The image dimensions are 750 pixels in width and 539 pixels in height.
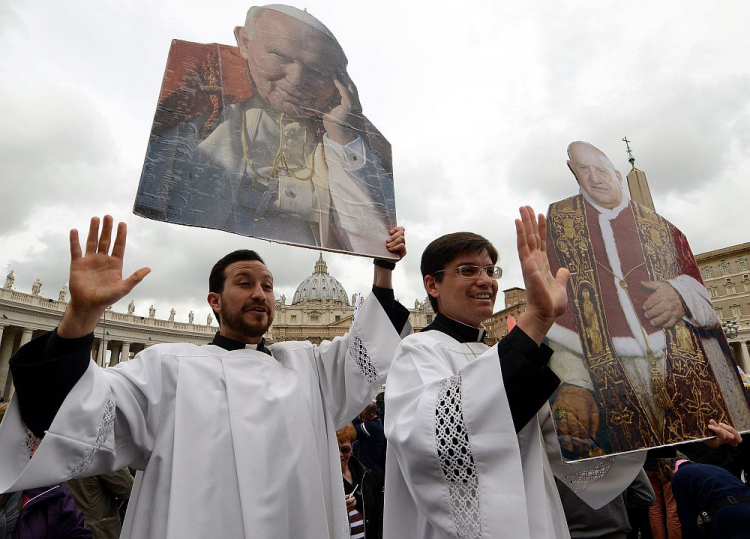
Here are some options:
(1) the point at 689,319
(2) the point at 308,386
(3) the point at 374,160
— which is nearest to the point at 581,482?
(1) the point at 689,319

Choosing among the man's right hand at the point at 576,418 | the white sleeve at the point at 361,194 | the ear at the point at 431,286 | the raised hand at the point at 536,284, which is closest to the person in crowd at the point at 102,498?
the white sleeve at the point at 361,194

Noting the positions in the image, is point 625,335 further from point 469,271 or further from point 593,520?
point 593,520

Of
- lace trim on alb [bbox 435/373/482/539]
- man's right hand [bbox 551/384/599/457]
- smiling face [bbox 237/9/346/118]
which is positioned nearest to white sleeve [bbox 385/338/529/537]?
lace trim on alb [bbox 435/373/482/539]

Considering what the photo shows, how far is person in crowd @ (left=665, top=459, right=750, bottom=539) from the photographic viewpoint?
7.76 feet

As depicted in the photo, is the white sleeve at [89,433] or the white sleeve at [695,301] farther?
the white sleeve at [695,301]

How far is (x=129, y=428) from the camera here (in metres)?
1.82

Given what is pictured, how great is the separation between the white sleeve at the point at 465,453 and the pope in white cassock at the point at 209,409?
765mm

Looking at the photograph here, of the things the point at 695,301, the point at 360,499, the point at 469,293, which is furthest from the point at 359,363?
the point at 695,301

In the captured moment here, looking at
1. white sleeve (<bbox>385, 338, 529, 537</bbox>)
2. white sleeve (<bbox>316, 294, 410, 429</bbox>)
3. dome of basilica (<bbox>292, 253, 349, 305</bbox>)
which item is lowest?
white sleeve (<bbox>385, 338, 529, 537</bbox>)

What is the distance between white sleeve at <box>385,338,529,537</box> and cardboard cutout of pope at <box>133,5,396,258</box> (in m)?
1.03

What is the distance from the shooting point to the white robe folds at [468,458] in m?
1.27

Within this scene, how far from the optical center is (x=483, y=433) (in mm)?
1321

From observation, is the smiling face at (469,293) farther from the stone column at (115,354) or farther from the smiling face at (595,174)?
the stone column at (115,354)

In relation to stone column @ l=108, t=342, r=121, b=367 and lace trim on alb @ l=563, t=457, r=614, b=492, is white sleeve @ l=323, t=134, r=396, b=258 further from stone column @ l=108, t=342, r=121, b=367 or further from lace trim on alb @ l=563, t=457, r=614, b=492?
stone column @ l=108, t=342, r=121, b=367
